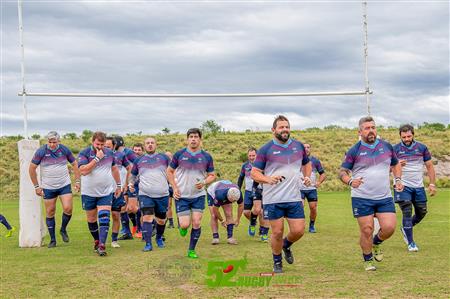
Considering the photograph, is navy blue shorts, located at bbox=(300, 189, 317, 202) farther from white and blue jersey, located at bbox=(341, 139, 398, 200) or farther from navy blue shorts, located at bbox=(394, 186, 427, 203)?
white and blue jersey, located at bbox=(341, 139, 398, 200)

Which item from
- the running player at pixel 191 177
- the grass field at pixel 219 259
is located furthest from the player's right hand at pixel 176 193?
the grass field at pixel 219 259

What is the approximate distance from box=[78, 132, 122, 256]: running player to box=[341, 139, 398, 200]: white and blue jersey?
488 cm

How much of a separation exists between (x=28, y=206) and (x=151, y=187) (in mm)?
3067

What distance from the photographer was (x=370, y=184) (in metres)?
8.50

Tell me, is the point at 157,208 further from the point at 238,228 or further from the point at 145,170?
the point at 238,228

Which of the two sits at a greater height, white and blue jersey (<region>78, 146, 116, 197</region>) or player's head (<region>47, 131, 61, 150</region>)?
player's head (<region>47, 131, 61, 150</region>)

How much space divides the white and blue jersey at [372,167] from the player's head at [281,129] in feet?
3.50

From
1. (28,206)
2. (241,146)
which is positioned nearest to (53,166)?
(28,206)

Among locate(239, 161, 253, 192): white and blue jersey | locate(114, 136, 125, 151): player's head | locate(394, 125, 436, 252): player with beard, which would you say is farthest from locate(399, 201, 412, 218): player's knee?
locate(114, 136, 125, 151): player's head

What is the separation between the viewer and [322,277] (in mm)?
8047

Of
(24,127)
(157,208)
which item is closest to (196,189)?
(157,208)

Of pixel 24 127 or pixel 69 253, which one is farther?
pixel 24 127

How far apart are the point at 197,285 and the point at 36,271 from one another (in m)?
3.13

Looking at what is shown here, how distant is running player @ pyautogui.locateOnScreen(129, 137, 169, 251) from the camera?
37.1ft
